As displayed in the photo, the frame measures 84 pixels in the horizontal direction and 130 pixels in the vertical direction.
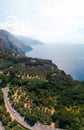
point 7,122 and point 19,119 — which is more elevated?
point 19,119

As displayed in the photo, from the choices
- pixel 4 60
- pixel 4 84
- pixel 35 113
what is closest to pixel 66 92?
pixel 35 113

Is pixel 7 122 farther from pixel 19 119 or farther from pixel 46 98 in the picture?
pixel 46 98

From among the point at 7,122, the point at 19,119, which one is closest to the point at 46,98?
the point at 19,119

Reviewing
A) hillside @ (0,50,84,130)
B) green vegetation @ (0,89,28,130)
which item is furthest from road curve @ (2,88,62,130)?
green vegetation @ (0,89,28,130)

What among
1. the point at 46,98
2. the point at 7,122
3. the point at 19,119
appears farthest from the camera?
the point at 46,98

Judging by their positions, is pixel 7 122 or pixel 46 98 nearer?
pixel 7 122

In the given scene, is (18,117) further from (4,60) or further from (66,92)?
(4,60)

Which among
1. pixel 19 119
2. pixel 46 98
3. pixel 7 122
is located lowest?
pixel 7 122

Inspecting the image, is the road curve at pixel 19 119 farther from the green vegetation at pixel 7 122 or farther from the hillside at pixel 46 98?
the green vegetation at pixel 7 122

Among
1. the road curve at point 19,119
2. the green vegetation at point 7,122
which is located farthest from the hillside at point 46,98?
the green vegetation at point 7,122
